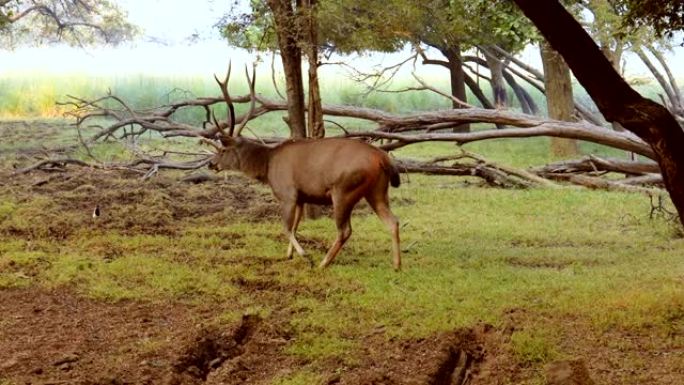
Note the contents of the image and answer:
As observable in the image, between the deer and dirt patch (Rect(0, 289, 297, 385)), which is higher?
the deer

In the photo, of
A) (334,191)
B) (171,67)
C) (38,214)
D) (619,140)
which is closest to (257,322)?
(334,191)

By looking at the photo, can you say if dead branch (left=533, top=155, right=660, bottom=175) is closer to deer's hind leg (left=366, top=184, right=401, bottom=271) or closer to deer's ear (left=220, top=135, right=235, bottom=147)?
deer's hind leg (left=366, top=184, right=401, bottom=271)

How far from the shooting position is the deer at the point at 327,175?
797 centimetres

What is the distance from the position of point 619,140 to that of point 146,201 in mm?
5472

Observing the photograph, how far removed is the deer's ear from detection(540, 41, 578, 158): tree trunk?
9783 millimetres

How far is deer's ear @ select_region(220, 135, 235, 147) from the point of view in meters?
9.09

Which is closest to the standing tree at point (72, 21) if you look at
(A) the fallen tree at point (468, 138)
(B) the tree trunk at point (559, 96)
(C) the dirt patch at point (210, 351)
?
A: (A) the fallen tree at point (468, 138)

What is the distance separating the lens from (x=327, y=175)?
8.13m

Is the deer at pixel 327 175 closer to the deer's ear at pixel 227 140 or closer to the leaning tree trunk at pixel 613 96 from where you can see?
the deer's ear at pixel 227 140

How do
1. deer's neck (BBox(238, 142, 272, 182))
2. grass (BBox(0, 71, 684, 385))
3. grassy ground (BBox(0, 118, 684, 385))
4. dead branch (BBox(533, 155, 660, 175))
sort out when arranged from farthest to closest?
dead branch (BBox(533, 155, 660, 175)), deer's neck (BBox(238, 142, 272, 182)), grass (BBox(0, 71, 684, 385)), grassy ground (BBox(0, 118, 684, 385))

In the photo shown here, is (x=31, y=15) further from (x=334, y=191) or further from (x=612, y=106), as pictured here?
(x=612, y=106)

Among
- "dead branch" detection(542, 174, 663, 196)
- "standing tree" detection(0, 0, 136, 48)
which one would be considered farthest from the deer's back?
"standing tree" detection(0, 0, 136, 48)

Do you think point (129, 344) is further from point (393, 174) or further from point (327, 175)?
point (393, 174)

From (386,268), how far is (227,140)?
1929 mm
